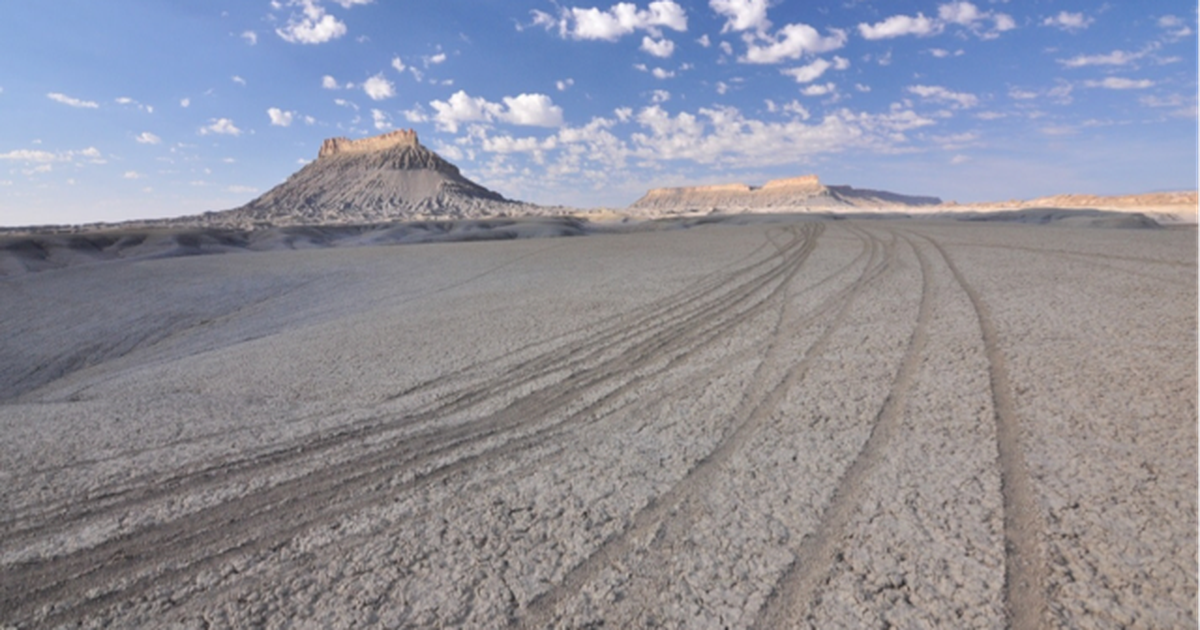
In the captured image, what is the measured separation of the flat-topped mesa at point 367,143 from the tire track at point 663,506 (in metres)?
172

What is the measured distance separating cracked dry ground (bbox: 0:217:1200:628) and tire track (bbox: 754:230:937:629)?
15mm

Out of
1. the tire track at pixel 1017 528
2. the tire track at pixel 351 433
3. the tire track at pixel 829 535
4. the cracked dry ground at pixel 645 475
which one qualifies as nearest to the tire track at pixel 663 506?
the cracked dry ground at pixel 645 475

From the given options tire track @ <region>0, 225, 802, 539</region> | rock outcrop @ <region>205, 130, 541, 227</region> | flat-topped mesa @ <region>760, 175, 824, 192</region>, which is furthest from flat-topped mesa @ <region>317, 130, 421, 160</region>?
tire track @ <region>0, 225, 802, 539</region>

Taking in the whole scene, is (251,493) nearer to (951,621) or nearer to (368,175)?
(951,621)

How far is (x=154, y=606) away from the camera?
2.70m

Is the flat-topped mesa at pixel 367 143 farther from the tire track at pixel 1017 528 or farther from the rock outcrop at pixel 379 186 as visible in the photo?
the tire track at pixel 1017 528

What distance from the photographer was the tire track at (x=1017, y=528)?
241 centimetres

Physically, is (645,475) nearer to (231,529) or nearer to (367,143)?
(231,529)

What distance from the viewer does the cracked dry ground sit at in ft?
8.61

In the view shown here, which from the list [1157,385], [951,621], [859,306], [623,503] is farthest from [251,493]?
[859,306]

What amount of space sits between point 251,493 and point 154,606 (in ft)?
3.30

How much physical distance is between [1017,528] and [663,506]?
6.05 ft

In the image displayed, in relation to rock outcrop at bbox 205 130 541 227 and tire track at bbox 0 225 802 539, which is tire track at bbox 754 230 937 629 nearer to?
tire track at bbox 0 225 802 539

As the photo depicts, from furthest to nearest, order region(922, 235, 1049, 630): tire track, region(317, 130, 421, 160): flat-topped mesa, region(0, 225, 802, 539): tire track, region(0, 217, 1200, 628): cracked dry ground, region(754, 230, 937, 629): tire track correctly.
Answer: region(317, 130, 421, 160): flat-topped mesa < region(0, 225, 802, 539): tire track < region(0, 217, 1200, 628): cracked dry ground < region(754, 230, 937, 629): tire track < region(922, 235, 1049, 630): tire track
